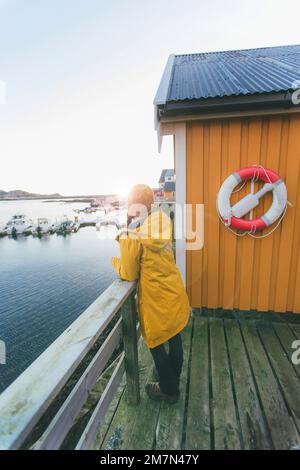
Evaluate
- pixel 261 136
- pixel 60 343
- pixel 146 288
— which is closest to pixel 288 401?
pixel 146 288

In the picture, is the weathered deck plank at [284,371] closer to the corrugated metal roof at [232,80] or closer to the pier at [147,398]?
the pier at [147,398]

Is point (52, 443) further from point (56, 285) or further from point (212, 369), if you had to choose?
point (56, 285)

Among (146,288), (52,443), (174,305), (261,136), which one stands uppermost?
(261,136)

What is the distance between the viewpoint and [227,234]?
2.63m

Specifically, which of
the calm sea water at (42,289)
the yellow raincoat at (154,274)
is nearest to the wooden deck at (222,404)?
the yellow raincoat at (154,274)

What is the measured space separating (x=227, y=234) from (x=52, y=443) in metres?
2.29

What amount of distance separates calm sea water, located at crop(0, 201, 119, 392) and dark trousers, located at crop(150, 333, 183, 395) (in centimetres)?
919

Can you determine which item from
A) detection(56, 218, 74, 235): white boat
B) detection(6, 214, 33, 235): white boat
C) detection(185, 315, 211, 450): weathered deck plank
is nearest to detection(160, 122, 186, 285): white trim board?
detection(185, 315, 211, 450): weathered deck plank

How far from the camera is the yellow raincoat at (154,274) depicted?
1.35 m

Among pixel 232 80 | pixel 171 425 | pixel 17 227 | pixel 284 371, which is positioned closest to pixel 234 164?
pixel 232 80

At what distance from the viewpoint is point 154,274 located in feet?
4.64

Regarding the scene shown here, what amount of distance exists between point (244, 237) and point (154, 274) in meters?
1.57

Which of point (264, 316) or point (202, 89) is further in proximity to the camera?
point (264, 316)
